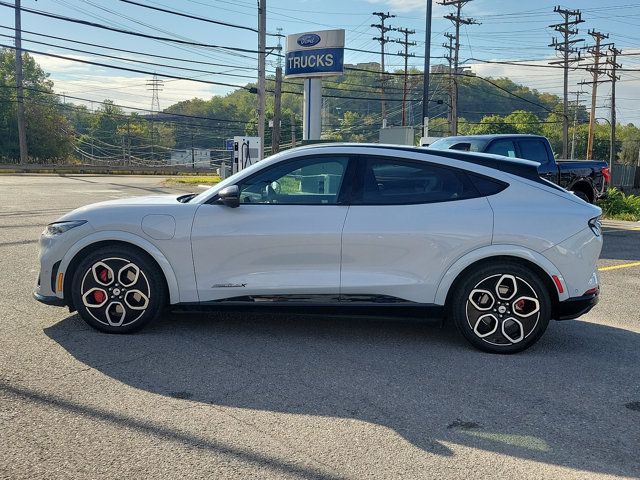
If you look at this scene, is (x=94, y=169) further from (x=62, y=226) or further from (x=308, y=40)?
(x=62, y=226)

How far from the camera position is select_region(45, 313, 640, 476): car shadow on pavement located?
338 cm

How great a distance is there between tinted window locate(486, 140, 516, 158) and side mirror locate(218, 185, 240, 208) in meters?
7.95

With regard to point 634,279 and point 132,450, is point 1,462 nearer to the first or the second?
point 132,450

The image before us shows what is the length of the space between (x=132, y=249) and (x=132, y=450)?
2.19 meters

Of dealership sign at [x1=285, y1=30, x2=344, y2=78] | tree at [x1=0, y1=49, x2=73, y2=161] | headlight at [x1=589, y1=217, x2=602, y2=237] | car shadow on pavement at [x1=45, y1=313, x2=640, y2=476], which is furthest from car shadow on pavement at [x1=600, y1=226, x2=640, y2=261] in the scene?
tree at [x1=0, y1=49, x2=73, y2=161]

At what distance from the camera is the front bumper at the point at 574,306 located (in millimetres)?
4719

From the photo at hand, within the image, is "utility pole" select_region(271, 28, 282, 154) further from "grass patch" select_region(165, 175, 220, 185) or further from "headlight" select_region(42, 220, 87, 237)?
"headlight" select_region(42, 220, 87, 237)

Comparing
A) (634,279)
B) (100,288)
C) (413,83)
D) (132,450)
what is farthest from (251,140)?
(413,83)

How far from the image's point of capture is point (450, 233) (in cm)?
468

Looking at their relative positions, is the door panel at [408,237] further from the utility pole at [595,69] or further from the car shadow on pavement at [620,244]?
the utility pole at [595,69]

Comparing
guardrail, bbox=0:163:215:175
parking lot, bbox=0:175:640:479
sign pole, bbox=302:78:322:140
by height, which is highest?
sign pole, bbox=302:78:322:140

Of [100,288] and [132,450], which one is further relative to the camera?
[100,288]

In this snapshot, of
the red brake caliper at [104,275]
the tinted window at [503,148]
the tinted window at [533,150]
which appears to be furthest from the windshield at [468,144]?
the red brake caliper at [104,275]

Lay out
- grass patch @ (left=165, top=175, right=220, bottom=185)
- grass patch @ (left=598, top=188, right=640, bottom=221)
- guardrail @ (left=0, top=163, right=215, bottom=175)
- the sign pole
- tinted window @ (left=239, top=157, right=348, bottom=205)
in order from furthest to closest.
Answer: guardrail @ (left=0, top=163, right=215, bottom=175) < grass patch @ (left=165, top=175, right=220, bottom=185) < the sign pole < grass patch @ (left=598, top=188, right=640, bottom=221) < tinted window @ (left=239, top=157, right=348, bottom=205)
